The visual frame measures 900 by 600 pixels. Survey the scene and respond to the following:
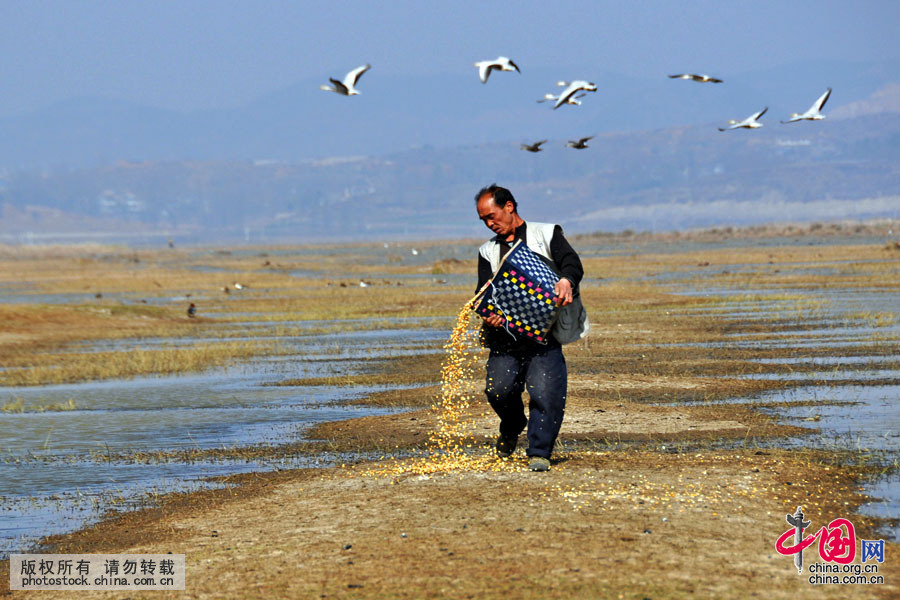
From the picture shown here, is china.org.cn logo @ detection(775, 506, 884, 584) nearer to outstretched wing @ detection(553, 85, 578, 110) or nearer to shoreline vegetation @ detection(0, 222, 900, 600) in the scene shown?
shoreline vegetation @ detection(0, 222, 900, 600)

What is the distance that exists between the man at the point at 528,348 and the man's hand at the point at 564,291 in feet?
0.24

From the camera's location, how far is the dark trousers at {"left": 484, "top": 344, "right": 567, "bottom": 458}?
10344 millimetres

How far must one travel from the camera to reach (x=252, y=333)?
32344 mm

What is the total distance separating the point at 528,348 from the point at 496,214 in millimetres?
1098

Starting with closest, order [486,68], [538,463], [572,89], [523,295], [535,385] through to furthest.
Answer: [523,295] → [535,385] → [538,463] → [486,68] → [572,89]

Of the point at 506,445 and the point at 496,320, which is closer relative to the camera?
the point at 496,320

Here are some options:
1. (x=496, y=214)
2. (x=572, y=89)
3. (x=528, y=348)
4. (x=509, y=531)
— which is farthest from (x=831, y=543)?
(x=572, y=89)

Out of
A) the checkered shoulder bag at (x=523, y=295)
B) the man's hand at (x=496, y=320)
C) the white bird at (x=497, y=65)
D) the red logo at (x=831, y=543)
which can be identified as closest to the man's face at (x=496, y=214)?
Answer: the checkered shoulder bag at (x=523, y=295)

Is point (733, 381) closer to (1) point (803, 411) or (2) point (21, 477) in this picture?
(1) point (803, 411)

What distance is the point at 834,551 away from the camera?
27.1 feet

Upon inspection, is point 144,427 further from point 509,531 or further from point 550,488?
point 509,531

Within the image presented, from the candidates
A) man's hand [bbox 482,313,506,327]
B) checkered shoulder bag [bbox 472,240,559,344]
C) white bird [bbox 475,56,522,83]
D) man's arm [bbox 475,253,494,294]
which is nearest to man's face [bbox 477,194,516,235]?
checkered shoulder bag [bbox 472,240,559,344]

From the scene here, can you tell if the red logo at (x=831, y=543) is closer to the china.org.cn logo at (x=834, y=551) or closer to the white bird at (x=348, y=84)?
the china.org.cn logo at (x=834, y=551)

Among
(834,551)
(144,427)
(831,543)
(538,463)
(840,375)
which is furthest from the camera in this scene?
(840,375)
